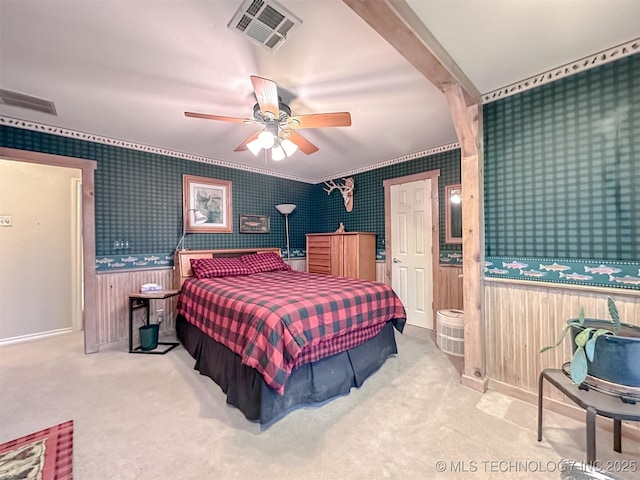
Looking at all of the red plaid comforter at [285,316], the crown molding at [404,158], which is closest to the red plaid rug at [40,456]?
the red plaid comforter at [285,316]

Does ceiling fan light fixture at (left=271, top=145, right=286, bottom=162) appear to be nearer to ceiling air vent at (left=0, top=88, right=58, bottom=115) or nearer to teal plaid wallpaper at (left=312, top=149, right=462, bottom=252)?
ceiling air vent at (left=0, top=88, right=58, bottom=115)

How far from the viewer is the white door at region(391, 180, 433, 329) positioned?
3.74 metres

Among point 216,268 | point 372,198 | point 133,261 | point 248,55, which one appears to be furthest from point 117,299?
point 372,198

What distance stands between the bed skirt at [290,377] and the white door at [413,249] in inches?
54.0

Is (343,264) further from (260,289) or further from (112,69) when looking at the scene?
(112,69)

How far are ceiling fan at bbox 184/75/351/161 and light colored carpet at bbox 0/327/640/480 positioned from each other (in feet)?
6.92

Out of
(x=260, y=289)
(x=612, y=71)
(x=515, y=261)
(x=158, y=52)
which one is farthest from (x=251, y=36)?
(x=515, y=261)

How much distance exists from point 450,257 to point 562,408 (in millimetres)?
1892

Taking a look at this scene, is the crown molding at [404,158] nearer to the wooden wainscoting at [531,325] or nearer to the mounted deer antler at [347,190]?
the mounted deer antler at [347,190]

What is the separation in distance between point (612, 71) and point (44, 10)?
3.32 meters

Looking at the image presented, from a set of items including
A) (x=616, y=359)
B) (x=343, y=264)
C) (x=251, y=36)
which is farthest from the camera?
(x=343, y=264)

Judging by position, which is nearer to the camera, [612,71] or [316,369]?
[612,71]

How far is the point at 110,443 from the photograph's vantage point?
161 centimetres

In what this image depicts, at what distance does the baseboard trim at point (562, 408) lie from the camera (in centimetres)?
161
